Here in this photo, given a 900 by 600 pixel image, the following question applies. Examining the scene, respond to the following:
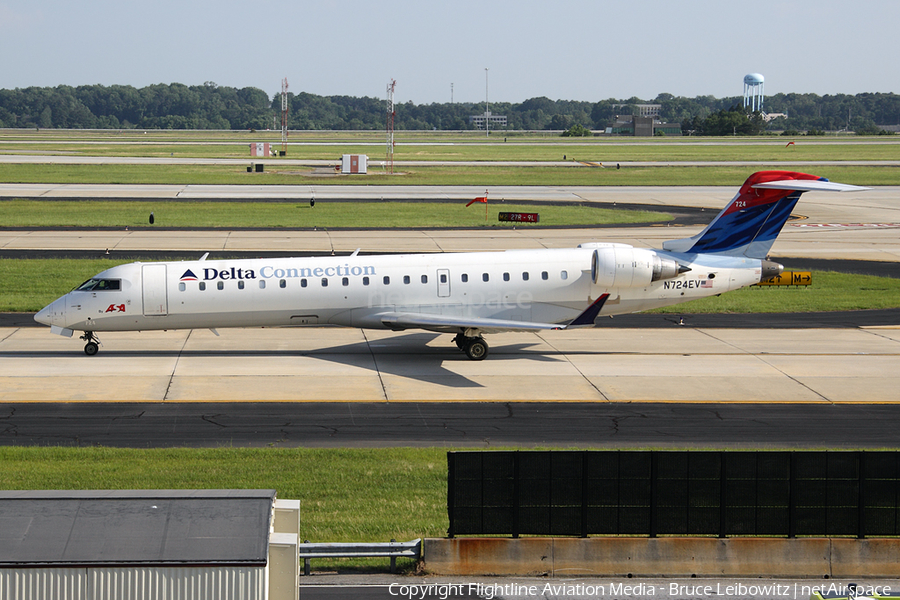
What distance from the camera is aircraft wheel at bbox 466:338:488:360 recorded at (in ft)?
95.0

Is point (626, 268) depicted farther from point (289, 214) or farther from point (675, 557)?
point (289, 214)

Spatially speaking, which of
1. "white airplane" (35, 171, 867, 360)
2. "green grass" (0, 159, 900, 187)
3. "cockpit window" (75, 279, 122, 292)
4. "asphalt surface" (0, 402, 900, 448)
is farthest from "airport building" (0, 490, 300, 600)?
"green grass" (0, 159, 900, 187)

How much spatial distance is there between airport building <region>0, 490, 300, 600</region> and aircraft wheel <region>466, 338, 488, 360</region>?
1851cm

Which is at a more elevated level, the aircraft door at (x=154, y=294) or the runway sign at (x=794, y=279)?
the aircraft door at (x=154, y=294)

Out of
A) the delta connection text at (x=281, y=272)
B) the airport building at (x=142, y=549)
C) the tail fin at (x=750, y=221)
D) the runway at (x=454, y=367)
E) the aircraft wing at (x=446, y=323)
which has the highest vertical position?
the tail fin at (x=750, y=221)

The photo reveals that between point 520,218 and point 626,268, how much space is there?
112 feet

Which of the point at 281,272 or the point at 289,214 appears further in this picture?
the point at 289,214

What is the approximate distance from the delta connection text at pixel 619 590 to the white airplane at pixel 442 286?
14017 millimetres

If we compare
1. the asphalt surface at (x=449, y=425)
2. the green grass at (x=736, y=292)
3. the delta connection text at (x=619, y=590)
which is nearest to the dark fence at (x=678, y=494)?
the delta connection text at (x=619, y=590)

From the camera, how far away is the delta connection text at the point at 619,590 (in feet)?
43.2

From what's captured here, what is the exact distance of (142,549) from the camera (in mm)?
9891

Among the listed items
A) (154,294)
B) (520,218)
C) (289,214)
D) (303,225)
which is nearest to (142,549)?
→ (154,294)

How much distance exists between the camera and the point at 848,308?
37.7 metres

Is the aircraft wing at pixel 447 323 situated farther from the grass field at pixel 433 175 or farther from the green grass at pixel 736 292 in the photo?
the grass field at pixel 433 175
